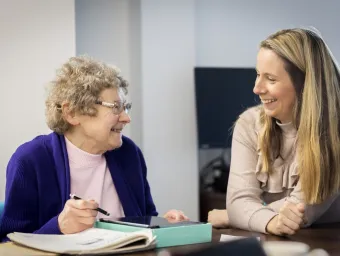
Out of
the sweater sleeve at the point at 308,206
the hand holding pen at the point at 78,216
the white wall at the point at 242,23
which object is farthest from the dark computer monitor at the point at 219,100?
the hand holding pen at the point at 78,216

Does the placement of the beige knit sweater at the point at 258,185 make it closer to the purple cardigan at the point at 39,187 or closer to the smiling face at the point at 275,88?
the smiling face at the point at 275,88

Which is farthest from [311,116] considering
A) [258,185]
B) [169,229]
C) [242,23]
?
[242,23]

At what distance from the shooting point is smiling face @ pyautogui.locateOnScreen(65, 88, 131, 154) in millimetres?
2062

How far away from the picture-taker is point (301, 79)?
2070 millimetres

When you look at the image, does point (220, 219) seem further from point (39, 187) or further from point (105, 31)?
point (105, 31)

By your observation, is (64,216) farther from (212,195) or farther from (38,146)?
(212,195)

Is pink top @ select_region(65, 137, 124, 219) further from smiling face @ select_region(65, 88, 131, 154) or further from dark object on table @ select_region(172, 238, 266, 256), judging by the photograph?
dark object on table @ select_region(172, 238, 266, 256)

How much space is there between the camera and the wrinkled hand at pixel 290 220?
170 centimetres

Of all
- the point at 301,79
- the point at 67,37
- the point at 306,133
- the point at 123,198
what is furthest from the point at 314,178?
the point at 67,37

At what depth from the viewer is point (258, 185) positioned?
2051 mm

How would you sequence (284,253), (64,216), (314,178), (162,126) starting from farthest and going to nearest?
(162,126) < (314,178) < (64,216) < (284,253)

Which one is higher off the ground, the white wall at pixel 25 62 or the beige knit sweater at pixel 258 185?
the white wall at pixel 25 62

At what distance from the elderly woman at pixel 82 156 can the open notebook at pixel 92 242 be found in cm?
39

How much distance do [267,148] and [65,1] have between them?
1.95 m
